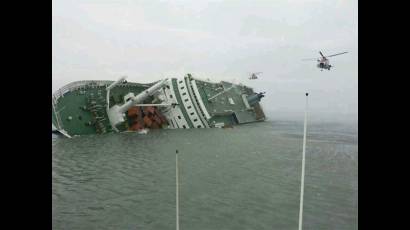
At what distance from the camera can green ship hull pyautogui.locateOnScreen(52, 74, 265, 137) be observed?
56.2 meters

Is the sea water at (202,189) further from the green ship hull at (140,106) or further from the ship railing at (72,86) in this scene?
the ship railing at (72,86)

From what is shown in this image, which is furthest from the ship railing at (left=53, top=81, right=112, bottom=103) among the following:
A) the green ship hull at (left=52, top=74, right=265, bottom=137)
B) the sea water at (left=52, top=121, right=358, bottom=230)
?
the sea water at (left=52, top=121, right=358, bottom=230)

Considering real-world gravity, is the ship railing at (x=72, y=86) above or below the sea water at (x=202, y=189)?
above

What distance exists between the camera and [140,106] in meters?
65.7

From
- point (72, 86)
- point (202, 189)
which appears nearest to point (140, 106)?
point (72, 86)

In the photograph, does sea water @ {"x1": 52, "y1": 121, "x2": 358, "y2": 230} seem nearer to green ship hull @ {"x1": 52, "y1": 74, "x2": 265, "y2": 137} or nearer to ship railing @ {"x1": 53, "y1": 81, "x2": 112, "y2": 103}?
green ship hull @ {"x1": 52, "y1": 74, "x2": 265, "y2": 137}

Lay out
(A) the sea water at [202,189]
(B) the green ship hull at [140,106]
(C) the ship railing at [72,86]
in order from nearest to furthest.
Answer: (A) the sea water at [202,189]
(C) the ship railing at [72,86]
(B) the green ship hull at [140,106]

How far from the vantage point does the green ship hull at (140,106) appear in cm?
5622

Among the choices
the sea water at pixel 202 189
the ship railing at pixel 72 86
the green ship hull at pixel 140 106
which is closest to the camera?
the sea water at pixel 202 189

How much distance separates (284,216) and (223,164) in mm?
15226

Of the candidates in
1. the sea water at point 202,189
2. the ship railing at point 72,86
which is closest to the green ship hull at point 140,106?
the ship railing at point 72,86
